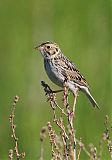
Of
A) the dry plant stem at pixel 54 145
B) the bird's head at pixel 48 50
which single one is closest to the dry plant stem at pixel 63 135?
the dry plant stem at pixel 54 145

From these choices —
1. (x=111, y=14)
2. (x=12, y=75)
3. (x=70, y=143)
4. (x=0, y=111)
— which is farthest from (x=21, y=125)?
(x=70, y=143)

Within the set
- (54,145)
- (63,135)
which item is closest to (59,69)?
(63,135)

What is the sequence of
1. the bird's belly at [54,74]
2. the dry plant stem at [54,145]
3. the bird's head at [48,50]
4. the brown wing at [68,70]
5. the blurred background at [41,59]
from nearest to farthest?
1. the dry plant stem at [54,145]
2. the bird's belly at [54,74]
3. the brown wing at [68,70]
4. the bird's head at [48,50]
5. the blurred background at [41,59]

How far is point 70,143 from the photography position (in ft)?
15.7

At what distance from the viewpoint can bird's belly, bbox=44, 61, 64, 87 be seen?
262 inches

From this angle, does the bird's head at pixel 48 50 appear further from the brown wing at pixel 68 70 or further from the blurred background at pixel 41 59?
the blurred background at pixel 41 59

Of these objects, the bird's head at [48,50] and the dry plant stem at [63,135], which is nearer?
the dry plant stem at [63,135]

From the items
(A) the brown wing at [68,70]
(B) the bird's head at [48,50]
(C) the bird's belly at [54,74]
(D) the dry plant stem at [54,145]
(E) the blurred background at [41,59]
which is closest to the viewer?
(D) the dry plant stem at [54,145]

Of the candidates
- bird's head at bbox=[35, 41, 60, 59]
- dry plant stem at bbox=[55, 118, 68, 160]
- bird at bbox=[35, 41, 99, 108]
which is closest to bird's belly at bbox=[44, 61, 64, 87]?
bird at bbox=[35, 41, 99, 108]

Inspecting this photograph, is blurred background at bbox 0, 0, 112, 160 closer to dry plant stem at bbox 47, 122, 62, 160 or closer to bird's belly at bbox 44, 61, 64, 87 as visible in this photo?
bird's belly at bbox 44, 61, 64, 87

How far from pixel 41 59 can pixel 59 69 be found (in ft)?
17.1

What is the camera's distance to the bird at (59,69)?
6.73 m

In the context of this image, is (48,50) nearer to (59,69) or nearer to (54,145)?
(59,69)

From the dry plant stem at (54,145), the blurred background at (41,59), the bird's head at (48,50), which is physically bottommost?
the dry plant stem at (54,145)
